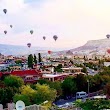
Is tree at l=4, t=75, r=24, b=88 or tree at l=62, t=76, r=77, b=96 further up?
tree at l=4, t=75, r=24, b=88

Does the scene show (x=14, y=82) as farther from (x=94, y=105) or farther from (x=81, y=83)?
(x=94, y=105)

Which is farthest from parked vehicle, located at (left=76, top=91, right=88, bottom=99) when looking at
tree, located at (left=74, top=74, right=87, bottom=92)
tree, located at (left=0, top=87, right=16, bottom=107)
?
tree, located at (left=0, top=87, right=16, bottom=107)

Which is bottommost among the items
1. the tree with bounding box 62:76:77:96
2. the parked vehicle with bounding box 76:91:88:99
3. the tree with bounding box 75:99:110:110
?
the parked vehicle with bounding box 76:91:88:99

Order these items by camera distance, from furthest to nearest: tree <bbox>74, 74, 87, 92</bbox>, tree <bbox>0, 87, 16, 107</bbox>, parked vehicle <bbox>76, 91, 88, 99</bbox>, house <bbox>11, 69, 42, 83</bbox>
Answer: house <bbox>11, 69, 42, 83</bbox>, tree <bbox>74, 74, 87, 92</bbox>, parked vehicle <bbox>76, 91, 88, 99</bbox>, tree <bbox>0, 87, 16, 107</bbox>

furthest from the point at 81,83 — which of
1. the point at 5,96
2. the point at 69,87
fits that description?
the point at 5,96

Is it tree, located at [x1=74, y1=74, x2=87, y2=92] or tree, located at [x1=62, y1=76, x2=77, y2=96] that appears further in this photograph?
tree, located at [x1=74, y1=74, x2=87, y2=92]

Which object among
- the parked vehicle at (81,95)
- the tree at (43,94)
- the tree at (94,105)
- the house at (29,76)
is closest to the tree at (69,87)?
the parked vehicle at (81,95)

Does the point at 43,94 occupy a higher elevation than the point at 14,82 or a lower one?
lower

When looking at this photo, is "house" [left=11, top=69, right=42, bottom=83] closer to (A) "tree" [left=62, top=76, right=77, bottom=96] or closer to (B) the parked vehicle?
(A) "tree" [left=62, top=76, right=77, bottom=96]

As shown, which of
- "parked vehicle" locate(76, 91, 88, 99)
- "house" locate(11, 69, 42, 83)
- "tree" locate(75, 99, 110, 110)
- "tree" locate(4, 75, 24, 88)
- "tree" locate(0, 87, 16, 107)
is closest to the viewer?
"tree" locate(75, 99, 110, 110)

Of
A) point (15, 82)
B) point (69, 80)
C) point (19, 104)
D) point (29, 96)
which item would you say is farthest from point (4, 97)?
point (19, 104)

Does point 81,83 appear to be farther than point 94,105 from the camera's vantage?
Yes

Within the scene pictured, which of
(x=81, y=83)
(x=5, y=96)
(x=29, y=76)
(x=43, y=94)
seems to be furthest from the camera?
(x=29, y=76)
